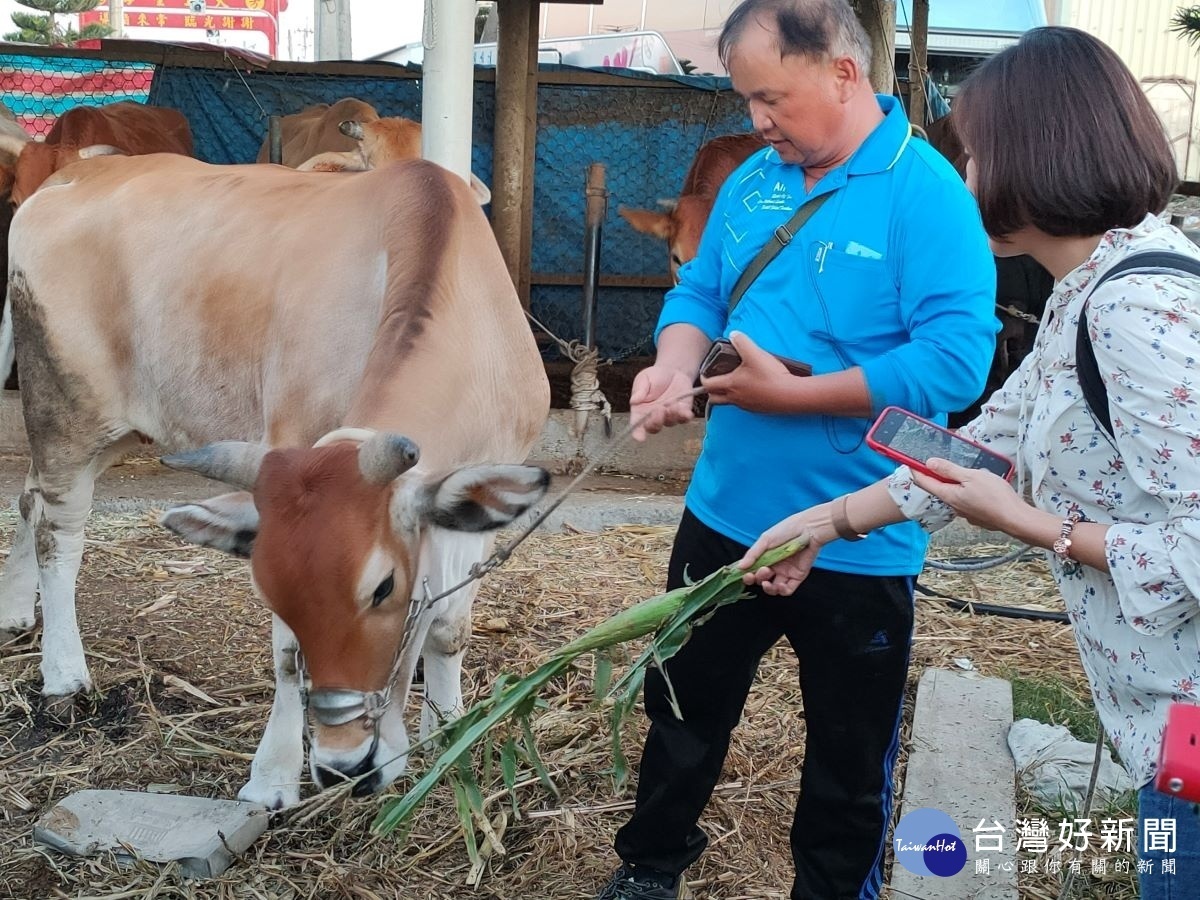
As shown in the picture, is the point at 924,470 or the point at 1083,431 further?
the point at 924,470

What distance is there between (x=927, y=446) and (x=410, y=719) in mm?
2501

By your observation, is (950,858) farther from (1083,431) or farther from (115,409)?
(115,409)

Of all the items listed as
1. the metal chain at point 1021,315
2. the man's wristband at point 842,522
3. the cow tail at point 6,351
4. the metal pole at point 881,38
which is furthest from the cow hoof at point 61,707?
the metal pole at point 881,38

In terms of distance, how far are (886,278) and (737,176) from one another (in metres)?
0.51

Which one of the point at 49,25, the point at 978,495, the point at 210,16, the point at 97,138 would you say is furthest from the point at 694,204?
the point at 210,16

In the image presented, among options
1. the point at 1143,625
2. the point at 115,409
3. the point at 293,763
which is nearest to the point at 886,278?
the point at 1143,625

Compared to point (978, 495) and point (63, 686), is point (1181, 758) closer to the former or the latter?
point (978, 495)

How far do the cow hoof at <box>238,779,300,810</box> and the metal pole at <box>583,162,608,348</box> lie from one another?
4512 millimetres

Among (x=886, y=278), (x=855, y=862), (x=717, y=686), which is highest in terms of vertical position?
(x=886, y=278)

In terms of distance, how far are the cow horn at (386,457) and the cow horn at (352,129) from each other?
4.75 meters

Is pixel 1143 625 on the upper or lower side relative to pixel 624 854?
upper

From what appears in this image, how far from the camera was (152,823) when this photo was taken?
3.43m

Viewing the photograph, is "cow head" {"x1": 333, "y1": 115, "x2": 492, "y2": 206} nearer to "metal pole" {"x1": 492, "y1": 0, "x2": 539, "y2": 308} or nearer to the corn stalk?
"metal pole" {"x1": 492, "y1": 0, "x2": 539, "y2": 308}

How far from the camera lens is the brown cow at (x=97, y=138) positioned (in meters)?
7.43
